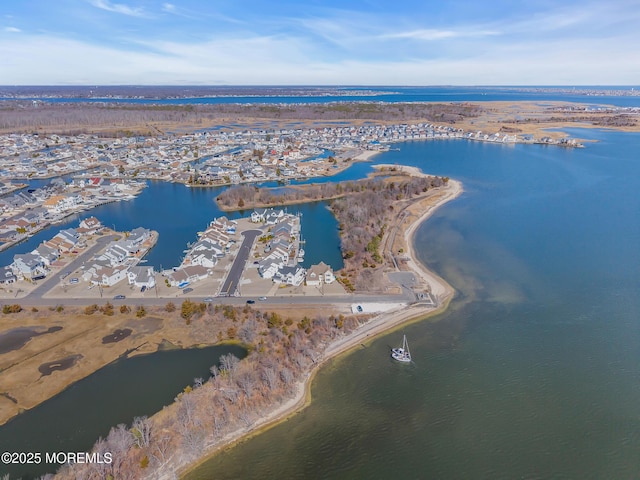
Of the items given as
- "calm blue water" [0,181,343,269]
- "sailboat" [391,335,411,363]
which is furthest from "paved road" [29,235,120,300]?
"sailboat" [391,335,411,363]

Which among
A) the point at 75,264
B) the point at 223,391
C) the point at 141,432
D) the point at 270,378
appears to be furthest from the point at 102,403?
the point at 75,264

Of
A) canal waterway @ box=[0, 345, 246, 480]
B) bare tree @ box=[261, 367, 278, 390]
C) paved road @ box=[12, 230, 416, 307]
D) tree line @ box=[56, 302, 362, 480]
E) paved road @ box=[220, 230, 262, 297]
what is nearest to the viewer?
tree line @ box=[56, 302, 362, 480]

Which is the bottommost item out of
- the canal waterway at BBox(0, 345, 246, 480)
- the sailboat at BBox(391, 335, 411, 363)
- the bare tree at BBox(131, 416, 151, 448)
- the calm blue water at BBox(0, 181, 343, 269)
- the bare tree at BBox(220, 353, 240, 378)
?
the canal waterway at BBox(0, 345, 246, 480)

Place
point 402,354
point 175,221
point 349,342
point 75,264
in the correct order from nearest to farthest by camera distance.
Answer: point 402,354 < point 349,342 < point 75,264 < point 175,221

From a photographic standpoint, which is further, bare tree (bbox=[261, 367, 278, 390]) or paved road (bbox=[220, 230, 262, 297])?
paved road (bbox=[220, 230, 262, 297])

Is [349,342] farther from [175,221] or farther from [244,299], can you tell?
[175,221]

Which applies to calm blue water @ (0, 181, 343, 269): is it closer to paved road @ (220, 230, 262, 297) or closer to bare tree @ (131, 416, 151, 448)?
paved road @ (220, 230, 262, 297)

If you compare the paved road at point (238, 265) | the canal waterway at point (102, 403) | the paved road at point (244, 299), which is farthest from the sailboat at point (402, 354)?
the paved road at point (238, 265)
